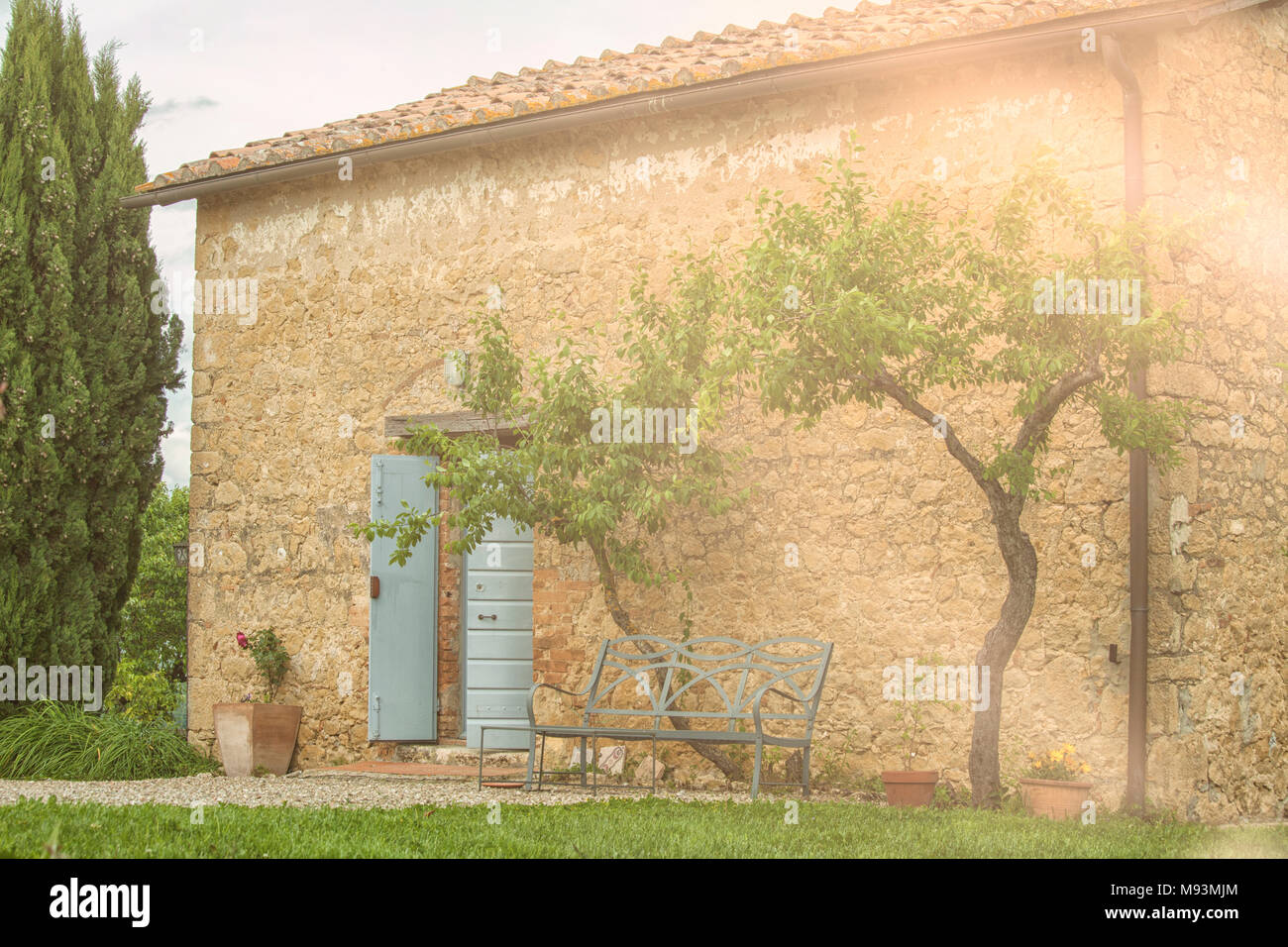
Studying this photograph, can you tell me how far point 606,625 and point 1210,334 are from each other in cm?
396

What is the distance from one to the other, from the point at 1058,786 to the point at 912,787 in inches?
28.6

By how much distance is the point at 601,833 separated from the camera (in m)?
5.36

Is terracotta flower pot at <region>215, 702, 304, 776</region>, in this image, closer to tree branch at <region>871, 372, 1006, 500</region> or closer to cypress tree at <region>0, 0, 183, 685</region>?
cypress tree at <region>0, 0, 183, 685</region>

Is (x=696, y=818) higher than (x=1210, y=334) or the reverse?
the reverse

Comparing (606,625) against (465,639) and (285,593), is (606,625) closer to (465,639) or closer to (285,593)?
(465,639)

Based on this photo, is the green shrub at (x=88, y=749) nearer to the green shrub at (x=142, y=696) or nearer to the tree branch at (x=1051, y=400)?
the green shrub at (x=142, y=696)

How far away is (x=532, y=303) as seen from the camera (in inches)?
348

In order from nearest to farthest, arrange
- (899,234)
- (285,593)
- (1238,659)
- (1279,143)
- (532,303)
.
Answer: (899,234)
(1238,659)
(1279,143)
(532,303)
(285,593)

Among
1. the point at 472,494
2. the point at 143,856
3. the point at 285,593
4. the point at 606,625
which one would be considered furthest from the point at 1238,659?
the point at 285,593

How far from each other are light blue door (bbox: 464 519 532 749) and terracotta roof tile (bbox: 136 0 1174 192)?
289 centimetres

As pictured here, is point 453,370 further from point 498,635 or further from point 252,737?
point 252,737

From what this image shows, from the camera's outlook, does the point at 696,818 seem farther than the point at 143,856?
Yes

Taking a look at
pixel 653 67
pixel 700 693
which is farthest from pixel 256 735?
pixel 653 67

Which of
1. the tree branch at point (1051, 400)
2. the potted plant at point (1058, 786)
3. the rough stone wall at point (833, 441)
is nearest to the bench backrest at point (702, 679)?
the rough stone wall at point (833, 441)
